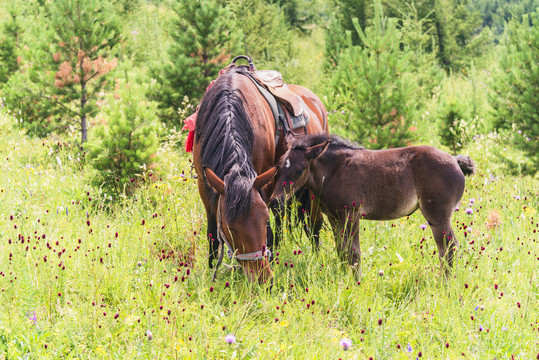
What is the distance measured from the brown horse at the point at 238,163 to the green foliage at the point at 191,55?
13.2 feet

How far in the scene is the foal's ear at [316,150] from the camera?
3766 millimetres

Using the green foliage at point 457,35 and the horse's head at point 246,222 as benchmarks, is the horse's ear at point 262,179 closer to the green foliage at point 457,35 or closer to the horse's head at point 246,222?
the horse's head at point 246,222

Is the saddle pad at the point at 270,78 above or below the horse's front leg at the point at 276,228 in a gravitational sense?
above

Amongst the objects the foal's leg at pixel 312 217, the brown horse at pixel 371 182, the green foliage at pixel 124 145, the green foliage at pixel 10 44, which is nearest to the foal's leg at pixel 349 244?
the brown horse at pixel 371 182

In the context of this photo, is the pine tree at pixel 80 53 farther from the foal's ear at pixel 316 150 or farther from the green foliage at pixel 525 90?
the green foliage at pixel 525 90

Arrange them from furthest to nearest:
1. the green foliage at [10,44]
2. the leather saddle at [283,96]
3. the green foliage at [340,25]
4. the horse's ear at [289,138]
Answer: the green foliage at [340,25] → the green foliage at [10,44] → the leather saddle at [283,96] → the horse's ear at [289,138]

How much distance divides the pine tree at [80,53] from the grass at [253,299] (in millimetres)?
2961

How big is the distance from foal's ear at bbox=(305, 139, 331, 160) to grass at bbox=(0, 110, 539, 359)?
85 centimetres

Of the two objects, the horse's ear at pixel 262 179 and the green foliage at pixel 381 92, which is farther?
the green foliage at pixel 381 92

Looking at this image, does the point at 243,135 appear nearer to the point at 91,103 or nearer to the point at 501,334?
the point at 501,334

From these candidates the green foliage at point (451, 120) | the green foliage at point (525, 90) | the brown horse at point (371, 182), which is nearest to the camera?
the brown horse at point (371, 182)

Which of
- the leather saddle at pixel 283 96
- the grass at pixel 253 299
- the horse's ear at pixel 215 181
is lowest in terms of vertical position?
the grass at pixel 253 299

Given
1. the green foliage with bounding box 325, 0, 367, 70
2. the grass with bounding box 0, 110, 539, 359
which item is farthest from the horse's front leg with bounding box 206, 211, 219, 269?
the green foliage with bounding box 325, 0, 367, 70

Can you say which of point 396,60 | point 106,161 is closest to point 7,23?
point 106,161
